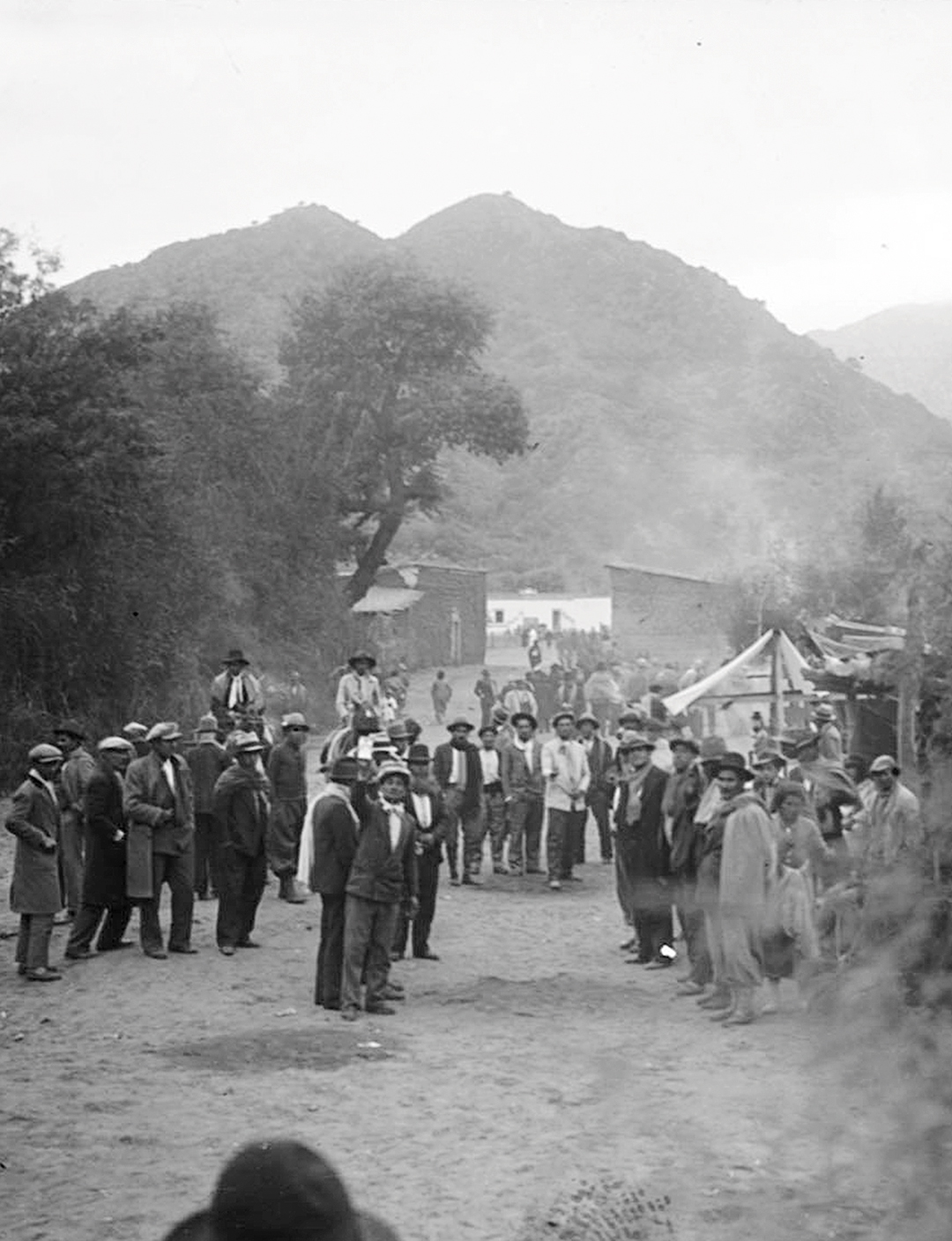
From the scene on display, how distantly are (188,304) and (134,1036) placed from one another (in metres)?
33.7

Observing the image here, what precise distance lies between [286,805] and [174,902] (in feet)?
9.15

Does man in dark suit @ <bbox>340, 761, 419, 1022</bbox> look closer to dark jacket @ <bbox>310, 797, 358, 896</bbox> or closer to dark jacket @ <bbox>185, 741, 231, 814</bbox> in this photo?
dark jacket @ <bbox>310, 797, 358, 896</bbox>

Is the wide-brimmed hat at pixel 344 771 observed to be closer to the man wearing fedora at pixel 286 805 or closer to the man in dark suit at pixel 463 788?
the man wearing fedora at pixel 286 805

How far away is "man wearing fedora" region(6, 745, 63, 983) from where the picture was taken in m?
10.3

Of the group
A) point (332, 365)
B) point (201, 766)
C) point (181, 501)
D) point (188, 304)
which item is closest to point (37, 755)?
point (201, 766)

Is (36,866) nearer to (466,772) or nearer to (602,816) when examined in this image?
(466,772)

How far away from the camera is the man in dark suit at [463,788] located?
15.4m

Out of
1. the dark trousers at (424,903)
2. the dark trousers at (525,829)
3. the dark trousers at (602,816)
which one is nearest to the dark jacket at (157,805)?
the dark trousers at (424,903)

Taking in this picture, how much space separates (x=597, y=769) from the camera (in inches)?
658

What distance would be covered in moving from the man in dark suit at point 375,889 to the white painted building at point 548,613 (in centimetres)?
5704

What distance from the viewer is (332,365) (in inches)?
2034

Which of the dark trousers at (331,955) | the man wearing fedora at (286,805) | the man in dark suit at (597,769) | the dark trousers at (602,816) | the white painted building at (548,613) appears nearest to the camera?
the dark trousers at (331,955)

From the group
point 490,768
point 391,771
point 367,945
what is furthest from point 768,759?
point 490,768

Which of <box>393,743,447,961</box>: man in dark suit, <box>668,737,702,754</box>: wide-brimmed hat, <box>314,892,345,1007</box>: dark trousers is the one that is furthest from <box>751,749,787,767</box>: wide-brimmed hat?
<box>314,892,345,1007</box>: dark trousers
